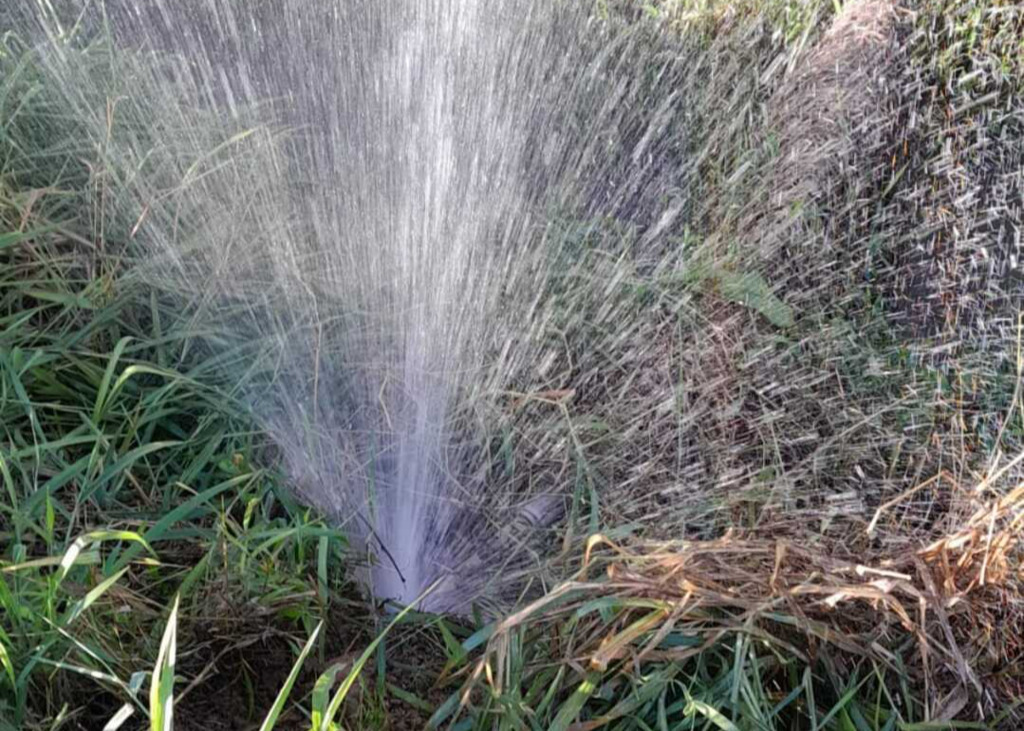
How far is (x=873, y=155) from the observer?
345 cm

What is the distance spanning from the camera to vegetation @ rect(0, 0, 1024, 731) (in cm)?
199

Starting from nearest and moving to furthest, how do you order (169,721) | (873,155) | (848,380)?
(169,721) < (848,380) < (873,155)

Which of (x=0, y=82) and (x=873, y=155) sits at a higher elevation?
(x=0, y=82)

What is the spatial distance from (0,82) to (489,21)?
1276mm

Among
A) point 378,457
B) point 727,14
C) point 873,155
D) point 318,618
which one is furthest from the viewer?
point 727,14

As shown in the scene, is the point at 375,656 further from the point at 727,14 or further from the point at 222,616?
the point at 727,14

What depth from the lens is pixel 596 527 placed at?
7.78 feet

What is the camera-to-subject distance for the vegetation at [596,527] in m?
1.99

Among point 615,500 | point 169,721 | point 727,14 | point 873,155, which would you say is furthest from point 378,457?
point 727,14

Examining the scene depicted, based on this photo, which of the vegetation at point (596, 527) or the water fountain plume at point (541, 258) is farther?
the water fountain plume at point (541, 258)

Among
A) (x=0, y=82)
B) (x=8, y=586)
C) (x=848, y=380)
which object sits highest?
(x=0, y=82)

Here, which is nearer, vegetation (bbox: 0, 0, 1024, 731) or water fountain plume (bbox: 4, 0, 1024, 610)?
vegetation (bbox: 0, 0, 1024, 731)

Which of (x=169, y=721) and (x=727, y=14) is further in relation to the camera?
(x=727, y=14)

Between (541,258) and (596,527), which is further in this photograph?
(541,258)
